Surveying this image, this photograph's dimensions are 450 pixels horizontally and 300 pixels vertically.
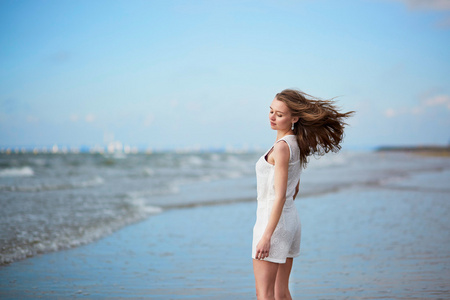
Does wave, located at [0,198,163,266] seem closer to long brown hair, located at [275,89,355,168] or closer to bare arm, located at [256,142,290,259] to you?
bare arm, located at [256,142,290,259]

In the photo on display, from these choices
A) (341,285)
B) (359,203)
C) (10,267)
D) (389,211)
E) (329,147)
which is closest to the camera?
(329,147)

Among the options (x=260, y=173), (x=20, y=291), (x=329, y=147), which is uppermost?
(x=329, y=147)

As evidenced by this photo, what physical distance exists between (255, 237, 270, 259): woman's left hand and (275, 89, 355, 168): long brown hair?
59cm

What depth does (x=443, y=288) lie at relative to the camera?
4.84m

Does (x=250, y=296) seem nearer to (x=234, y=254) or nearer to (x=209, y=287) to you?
(x=209, y=287)

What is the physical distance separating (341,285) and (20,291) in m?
3.89

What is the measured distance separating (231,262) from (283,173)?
381cm

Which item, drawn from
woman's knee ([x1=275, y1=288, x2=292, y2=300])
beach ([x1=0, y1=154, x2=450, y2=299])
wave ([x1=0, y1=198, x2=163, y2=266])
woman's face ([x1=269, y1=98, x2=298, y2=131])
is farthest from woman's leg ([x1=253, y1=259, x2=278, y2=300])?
wave ([x1=0, y1=198, x2=163, y2=266])

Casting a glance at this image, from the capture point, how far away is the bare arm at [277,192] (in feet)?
8.60

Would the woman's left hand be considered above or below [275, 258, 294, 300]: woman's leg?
above

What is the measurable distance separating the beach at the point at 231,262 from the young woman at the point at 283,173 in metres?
2.13

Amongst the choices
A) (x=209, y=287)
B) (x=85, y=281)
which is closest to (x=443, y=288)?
(x=209, y=287)

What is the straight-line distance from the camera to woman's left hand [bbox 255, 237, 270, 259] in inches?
105

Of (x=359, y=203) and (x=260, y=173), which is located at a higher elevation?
(x=260, y=173)
